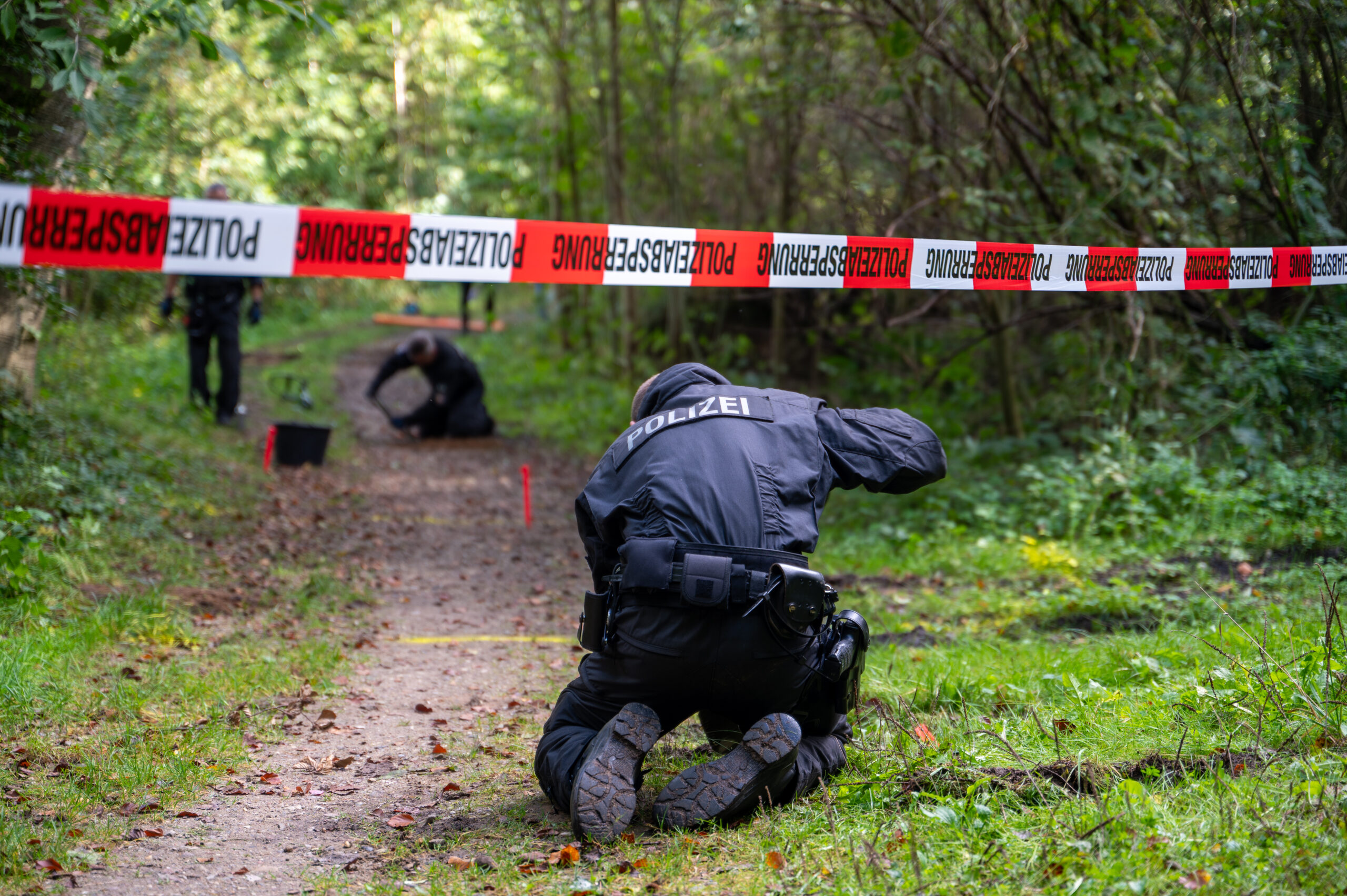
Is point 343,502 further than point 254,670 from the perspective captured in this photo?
Yes

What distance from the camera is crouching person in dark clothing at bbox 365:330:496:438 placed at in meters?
10.2

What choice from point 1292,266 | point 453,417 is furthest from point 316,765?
point 453,417

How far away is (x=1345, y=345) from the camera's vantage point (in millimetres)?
6570

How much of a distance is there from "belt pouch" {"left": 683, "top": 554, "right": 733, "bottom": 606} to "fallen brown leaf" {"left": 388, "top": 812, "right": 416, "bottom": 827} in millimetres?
1104

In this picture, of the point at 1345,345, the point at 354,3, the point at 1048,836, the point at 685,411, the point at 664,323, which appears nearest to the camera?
the point at 1048,836

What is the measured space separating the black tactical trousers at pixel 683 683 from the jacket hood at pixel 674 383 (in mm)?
821

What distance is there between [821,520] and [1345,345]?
3.67m

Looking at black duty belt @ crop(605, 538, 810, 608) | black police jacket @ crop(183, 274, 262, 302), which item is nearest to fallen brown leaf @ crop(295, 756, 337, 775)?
black duty belt @ crop(605, 538, 810, 608)

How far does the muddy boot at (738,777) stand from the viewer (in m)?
2.81

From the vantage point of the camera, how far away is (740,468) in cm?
300

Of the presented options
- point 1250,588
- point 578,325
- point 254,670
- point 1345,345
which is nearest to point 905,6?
point 1345,345

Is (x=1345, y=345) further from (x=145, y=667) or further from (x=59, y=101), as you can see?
(x=59, y=101)

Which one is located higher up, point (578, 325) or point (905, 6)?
point (905, 6)

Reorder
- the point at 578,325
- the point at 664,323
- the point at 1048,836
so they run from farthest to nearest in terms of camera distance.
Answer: the point at 578,325
the point at 664,323
the point at 1048,836
